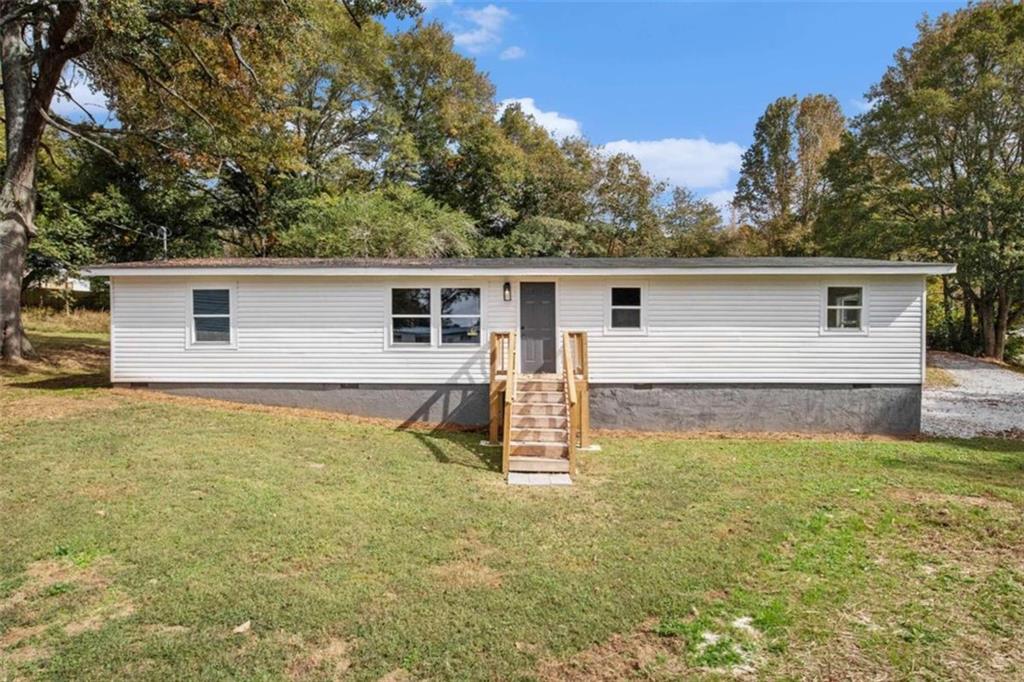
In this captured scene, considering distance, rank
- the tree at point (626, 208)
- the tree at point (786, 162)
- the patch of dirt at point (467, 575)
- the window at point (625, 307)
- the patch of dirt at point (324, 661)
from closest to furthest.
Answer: the patch of dirt at point (324, 661) < the patch of dirt at point (467, 575) < the window at point (625, 307) < the tree at point (626, 208) < the tree at point (786, 162)

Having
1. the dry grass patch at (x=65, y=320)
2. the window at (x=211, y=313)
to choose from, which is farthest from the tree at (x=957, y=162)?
the dry grass patch at (x=65, y=320)

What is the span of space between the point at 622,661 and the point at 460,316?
25.7 ft

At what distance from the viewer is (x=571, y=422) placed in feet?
24.2

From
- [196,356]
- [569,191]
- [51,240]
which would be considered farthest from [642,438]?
[51,240]

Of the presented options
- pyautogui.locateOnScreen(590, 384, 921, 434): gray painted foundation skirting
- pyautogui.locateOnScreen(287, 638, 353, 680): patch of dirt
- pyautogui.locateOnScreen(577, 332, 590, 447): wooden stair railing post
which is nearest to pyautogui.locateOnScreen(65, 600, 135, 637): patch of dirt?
pyautogui.locateOnScreen(287, 638, 353, 680): patch of dirt

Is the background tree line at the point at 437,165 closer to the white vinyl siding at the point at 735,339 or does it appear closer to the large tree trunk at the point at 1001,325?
the large tree trunk at the point at 1001,325

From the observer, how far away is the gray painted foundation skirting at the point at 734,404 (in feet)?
34.4

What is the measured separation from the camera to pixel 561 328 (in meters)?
10.5

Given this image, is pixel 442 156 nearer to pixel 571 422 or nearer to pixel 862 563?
pixel 571 422

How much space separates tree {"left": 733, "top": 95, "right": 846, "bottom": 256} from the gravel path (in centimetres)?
1060

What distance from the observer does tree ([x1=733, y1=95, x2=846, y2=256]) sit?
28969 mm

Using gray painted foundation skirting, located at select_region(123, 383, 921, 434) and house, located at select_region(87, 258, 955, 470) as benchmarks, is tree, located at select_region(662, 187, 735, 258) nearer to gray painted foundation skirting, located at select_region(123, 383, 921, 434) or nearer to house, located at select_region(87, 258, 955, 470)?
house, located at select_region(87, 258, 955, 470)

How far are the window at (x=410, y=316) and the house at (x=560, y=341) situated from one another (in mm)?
27

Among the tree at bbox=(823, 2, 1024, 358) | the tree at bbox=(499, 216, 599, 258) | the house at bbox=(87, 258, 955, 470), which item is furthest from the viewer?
the tree at bbox=(499, 216, 599, 258)
